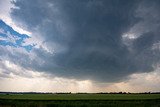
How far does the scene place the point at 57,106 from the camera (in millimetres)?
44625

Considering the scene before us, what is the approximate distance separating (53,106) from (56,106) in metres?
0.63

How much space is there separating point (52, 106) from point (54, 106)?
37 centimetres

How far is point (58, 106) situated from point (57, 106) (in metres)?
0.18

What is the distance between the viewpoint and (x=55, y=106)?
44562mm

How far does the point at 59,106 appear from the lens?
44344 mm

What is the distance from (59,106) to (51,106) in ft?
4.43

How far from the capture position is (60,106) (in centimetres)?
4412

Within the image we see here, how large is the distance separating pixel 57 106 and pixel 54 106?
56cm

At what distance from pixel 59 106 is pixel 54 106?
2.79 ft

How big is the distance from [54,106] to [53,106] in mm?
170

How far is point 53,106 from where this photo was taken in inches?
1745

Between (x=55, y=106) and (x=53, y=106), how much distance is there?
0.41m

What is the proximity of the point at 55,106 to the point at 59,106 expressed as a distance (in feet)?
2.41

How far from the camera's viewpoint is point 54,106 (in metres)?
44.3
